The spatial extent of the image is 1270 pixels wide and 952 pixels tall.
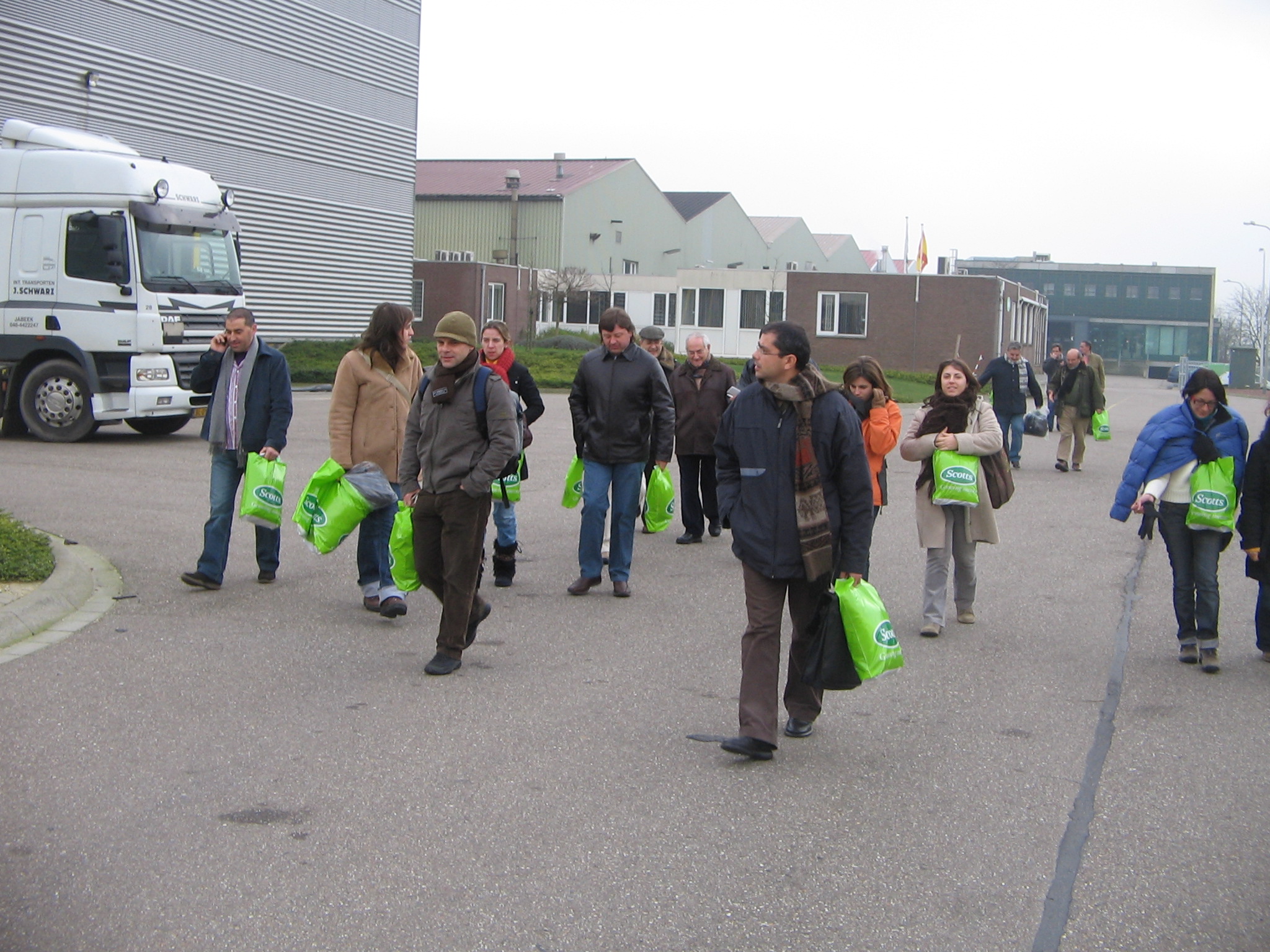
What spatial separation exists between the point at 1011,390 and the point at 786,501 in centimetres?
1297

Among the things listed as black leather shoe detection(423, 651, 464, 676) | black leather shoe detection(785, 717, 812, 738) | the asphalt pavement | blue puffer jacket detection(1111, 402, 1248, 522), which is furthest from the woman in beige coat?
black leather shoe detection(423, 651, 464, 676)

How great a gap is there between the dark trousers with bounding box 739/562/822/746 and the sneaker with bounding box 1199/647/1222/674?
9.72 feet

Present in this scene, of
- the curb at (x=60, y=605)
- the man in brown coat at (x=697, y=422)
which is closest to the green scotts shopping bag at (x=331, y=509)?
the curb at (x=60, y=605)

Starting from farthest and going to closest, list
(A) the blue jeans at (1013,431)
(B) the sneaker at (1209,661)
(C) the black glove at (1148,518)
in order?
1. (A) the blue jeans at (1013,431)
2. (C) the black glove at (1148,518)
3. (B) the sneaker at (1209,661)

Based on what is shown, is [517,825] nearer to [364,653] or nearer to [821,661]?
[821,661]

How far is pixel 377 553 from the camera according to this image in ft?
27.5

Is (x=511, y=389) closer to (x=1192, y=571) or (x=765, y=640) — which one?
(x=765, y=640)

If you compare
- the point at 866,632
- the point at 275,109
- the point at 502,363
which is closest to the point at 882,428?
the point at 502,363

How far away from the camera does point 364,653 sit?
7293mm

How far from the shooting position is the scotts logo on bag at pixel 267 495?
334 inches

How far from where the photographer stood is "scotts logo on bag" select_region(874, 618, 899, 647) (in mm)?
5504

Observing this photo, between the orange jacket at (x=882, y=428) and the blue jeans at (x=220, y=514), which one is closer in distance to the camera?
the orange jacket at (x=882, y=428)

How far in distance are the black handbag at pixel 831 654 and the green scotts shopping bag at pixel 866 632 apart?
0.08 feet

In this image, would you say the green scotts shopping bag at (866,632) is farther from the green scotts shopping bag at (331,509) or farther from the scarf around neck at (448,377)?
the green scotts shopping bag at (331,509)
